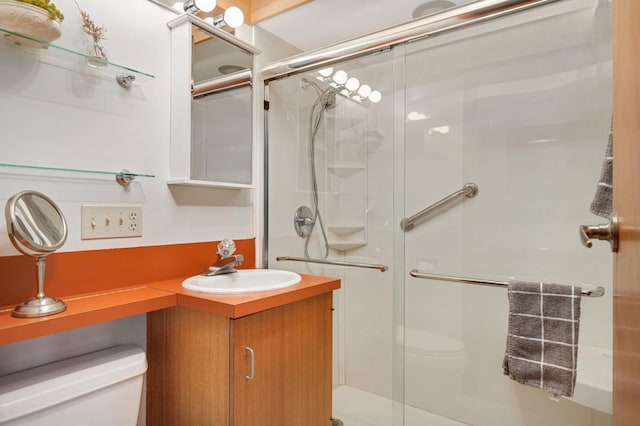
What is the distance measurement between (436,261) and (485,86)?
0.90 meters

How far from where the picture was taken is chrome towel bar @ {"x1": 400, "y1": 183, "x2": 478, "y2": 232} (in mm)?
1808

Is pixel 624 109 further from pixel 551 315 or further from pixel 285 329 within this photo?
pixel 285 329

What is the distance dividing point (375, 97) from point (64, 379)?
1628 mm

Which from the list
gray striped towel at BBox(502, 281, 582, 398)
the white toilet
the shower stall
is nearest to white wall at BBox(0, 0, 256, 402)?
the shower stall

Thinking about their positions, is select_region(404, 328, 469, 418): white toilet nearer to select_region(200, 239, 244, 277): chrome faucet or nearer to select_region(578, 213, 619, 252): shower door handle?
select_region(200, 239, 244, 277): chrome faucet

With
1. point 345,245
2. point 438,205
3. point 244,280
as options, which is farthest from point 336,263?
point 438,205

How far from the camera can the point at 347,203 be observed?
6.24 feet

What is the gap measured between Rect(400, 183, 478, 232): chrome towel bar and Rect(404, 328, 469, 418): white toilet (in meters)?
0.55

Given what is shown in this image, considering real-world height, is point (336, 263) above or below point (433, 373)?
above

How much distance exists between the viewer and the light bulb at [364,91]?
5.95 feet

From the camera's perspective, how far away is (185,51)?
1.58m

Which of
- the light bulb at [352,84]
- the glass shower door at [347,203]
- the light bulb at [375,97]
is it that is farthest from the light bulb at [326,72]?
the light bulb at [375,97]

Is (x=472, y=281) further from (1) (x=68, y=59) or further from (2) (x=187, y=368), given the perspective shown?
(1) (x=68, y=59)

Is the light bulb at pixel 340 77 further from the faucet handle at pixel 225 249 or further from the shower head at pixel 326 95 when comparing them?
the faucet handle at pixel 225 249
